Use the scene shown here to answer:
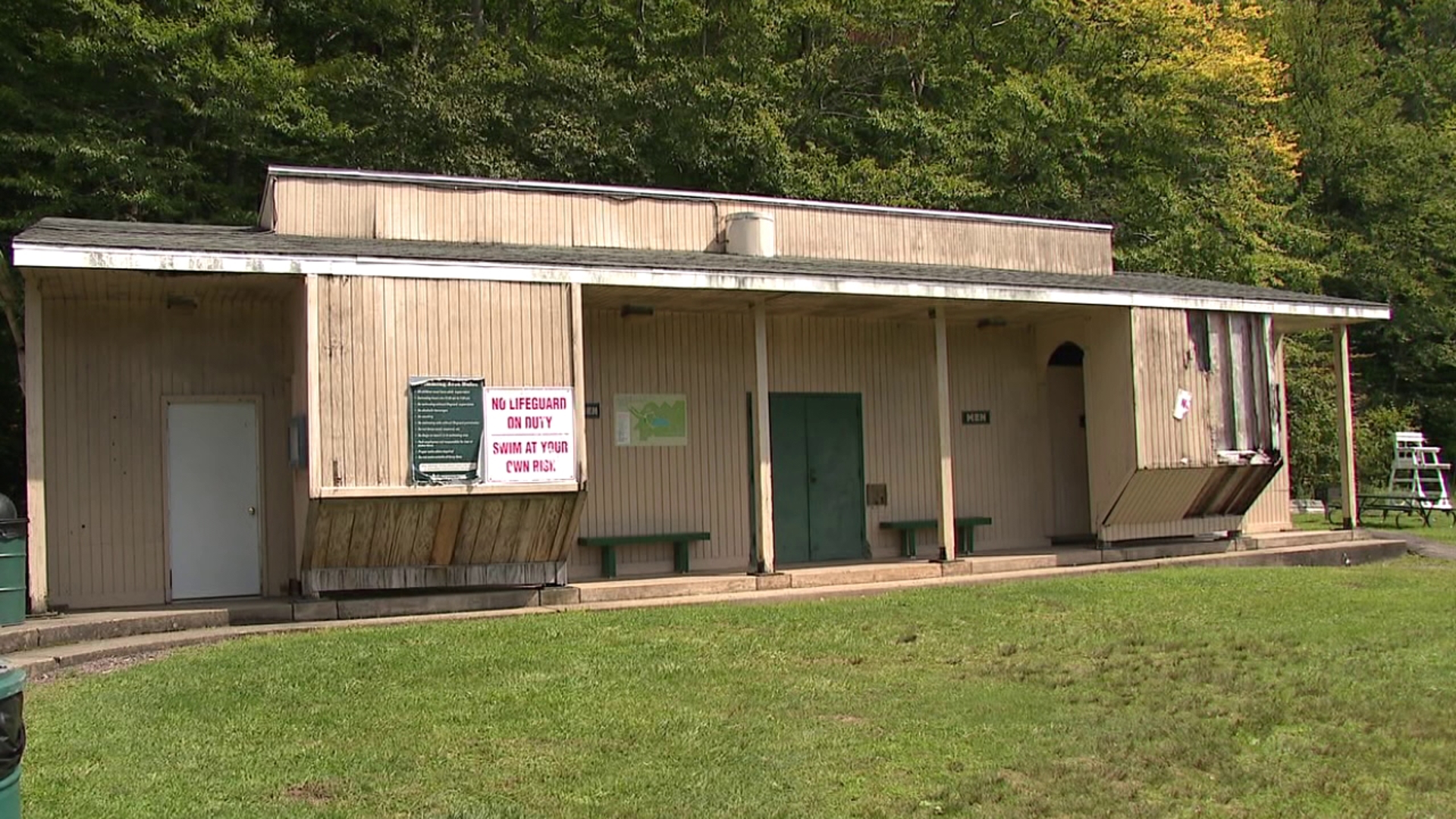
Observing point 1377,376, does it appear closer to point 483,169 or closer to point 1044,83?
point 1044,83

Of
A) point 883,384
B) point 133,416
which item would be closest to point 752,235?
point 883,384

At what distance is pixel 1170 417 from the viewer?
1589 cm

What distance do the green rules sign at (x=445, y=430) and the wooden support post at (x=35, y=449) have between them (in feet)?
11.0

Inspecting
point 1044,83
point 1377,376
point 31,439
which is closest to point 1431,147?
point 1377,376

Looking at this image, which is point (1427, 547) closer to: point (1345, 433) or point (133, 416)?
point (1345, 433)

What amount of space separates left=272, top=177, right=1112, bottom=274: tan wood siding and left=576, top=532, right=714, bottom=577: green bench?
3492 millimetres

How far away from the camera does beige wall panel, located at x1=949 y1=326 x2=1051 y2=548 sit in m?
17.0

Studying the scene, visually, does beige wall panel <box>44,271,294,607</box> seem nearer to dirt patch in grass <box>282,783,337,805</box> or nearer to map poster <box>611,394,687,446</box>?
map poster <box>611,394,687,446</box>

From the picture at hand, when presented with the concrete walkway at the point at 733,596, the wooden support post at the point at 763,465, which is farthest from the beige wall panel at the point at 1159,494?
the wooden support post at the point at 763,465

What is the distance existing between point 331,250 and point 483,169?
13072 millimetres

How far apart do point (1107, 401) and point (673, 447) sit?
216 inches

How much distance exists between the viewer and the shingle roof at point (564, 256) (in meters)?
11.2

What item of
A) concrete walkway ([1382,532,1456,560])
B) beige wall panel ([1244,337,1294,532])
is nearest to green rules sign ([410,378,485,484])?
beige wall panel ([1244,337,1294,532])

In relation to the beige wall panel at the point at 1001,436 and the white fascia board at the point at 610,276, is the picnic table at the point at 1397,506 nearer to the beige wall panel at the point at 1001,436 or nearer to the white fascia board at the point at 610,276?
the beige wall panel at the point at 1001,436
